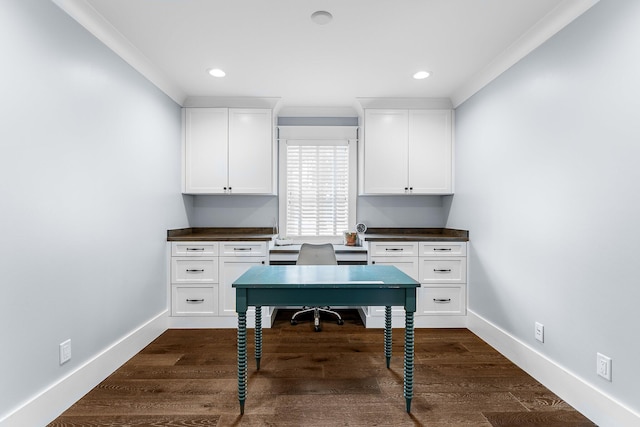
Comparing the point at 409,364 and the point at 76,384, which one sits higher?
the point at 409,364

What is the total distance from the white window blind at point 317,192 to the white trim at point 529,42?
1695 millimetres

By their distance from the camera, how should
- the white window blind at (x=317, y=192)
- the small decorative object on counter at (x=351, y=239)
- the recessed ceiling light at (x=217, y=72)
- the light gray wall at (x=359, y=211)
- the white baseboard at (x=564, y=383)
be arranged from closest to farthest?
the white baseboard at (x=564, y=383) < the recessed ceiling light at (x=217, y=72) < the small decorative object on counter at (x=351, y=239) < the light gray wall at (x=359, y=211) < the white window blind at (x=317, y=192)

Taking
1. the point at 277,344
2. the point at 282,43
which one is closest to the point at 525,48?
the point at 282,43

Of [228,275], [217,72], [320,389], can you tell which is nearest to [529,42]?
[217,72]

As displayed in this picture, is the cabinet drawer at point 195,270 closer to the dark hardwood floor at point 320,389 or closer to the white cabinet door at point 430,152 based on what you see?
the dark hardwood floor at point 320,389

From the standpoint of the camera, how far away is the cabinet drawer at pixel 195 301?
343cm

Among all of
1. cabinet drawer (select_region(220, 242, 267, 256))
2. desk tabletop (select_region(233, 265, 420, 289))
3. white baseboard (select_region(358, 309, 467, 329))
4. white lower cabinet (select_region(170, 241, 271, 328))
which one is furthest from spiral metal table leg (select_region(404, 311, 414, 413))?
cabinet drawer (select_region(220, 242, 267, 256))

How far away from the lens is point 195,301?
343 cm

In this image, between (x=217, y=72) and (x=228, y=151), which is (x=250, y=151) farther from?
(x=217, y=72)

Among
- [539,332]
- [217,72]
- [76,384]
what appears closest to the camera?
[76,384]

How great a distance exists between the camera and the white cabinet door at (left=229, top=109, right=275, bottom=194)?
3.78 metres

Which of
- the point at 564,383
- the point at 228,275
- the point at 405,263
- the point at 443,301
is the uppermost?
the point at 405,263

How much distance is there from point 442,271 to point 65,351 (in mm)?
3272

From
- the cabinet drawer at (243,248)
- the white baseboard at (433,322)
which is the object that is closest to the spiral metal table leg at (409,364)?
the white baseboard at (433,322)
